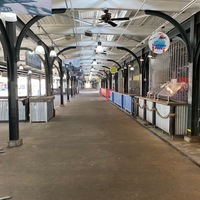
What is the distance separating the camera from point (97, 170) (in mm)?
4352

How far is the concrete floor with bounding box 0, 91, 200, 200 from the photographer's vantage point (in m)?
3.46

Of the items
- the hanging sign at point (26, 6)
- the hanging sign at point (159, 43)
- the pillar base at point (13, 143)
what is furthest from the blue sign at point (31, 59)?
the hanging sign at point (26, 6)

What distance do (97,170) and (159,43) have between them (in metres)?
3.87

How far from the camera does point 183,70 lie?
7.49 metres

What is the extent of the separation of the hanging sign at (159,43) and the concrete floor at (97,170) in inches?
101

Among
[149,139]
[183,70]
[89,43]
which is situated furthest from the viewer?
[89,43]

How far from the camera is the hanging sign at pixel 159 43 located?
6.34m

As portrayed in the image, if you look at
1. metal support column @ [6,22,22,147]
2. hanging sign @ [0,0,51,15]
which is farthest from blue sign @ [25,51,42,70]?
hanging sign @ [0,0,51,15]

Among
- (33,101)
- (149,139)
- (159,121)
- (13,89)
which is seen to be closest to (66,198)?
(13,89)

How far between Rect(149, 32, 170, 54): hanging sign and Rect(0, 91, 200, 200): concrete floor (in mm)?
2567

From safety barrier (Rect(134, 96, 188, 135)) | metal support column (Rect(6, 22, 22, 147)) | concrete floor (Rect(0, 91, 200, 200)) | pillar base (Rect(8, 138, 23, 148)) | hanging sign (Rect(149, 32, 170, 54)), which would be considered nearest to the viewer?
concrete floor (Rect(0, 91, 200, 200))

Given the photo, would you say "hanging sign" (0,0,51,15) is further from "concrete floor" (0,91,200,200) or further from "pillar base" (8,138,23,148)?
"pillar base" (8,138,23,148)

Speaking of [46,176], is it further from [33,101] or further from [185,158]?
[33,101]

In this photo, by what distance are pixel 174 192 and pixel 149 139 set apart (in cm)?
340
